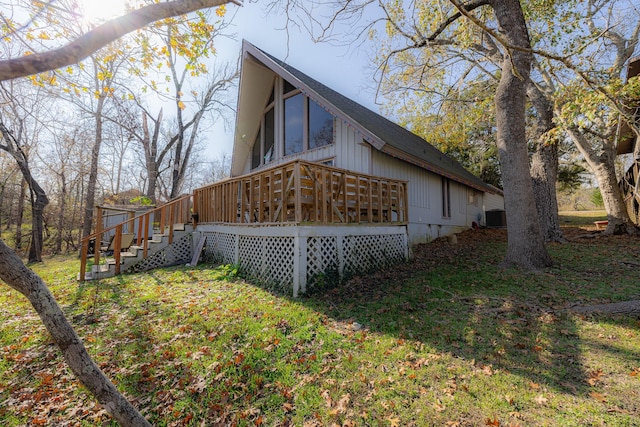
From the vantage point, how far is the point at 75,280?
750 cm

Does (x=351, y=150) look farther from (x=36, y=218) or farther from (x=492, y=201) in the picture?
(x=36, y=218)

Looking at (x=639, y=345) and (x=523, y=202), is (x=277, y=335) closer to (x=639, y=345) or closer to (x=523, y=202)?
(x=639, y=345)

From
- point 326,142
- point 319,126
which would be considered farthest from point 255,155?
point 326,142

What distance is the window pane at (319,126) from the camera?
9902mm

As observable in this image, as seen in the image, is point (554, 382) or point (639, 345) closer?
point (554, 382)

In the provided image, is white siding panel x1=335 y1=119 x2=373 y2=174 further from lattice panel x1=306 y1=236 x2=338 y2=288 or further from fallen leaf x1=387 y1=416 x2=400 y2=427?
fallen leaf x1=387 y1=416 x2=400 y2=427

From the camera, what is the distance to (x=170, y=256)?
920 cm

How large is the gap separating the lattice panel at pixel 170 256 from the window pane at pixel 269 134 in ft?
15.6

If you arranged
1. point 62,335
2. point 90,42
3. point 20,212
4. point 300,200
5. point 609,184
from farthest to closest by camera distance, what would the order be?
point 20,212 < point 609,184 < point 300,200 < point 90,42 < point 62,335

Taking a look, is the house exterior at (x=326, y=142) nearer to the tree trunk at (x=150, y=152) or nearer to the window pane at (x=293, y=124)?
the window pane at (x=293, y=124)

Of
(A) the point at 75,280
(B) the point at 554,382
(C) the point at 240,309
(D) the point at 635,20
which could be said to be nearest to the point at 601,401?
(B) the point at 554,382

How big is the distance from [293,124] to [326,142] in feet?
6.63

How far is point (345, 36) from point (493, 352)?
666cm

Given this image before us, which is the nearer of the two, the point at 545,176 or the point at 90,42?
the point at 90,42
